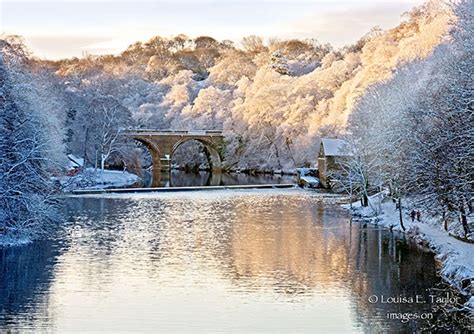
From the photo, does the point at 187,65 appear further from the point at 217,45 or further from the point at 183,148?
the point at 183,148

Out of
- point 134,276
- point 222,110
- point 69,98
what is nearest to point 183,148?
point 222,110

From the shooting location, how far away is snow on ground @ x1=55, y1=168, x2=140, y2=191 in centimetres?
4747

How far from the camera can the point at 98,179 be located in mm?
52906

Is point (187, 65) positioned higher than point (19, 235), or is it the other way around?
point (187, 65)

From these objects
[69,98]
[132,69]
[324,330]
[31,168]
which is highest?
[132,69]

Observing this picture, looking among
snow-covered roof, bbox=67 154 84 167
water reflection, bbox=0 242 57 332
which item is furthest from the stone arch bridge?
water reflection, bbox=0 242 57 332

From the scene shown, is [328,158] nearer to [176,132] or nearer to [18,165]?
[176,132]

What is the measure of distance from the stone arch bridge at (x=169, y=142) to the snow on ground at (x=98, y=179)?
41.5 ft

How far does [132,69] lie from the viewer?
384ft

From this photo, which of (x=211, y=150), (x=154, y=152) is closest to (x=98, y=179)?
(x=154, y=152)

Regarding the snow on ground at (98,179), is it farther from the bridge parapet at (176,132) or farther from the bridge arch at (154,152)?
the bridge arch at (154,152)

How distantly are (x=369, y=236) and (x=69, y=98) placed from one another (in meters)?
41.9

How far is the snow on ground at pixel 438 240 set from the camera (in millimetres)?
17636

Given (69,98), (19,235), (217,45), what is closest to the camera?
(19,235)
